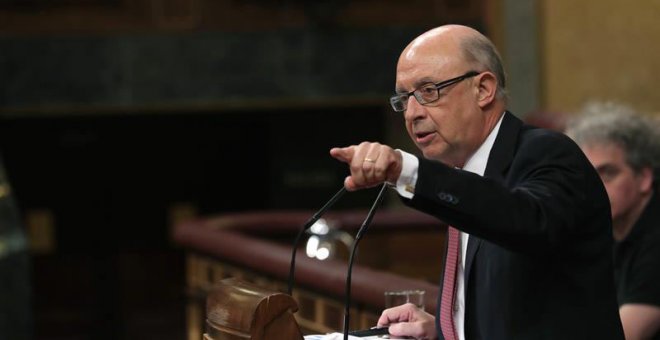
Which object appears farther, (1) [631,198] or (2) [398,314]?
(1) [631,198]

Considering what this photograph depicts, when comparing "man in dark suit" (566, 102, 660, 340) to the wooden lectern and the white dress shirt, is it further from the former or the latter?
the wooden lectern

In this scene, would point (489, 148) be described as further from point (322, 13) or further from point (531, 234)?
point (322, 13)

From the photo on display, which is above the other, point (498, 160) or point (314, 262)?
point (498, 160)

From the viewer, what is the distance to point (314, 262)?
440 cm

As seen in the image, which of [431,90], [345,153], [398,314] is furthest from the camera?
[398,314]

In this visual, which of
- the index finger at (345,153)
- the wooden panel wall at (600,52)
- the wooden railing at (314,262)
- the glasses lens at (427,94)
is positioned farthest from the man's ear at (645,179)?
the wooden panel wall at (600,52)

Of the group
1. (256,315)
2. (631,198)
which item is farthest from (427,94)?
(631,198)

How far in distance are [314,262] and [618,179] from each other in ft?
3.72

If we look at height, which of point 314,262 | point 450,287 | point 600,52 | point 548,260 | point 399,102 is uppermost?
point 399,102

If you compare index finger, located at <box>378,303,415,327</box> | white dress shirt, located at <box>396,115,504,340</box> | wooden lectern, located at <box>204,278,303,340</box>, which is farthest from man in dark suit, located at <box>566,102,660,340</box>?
wooden lectern, located at <box>204,278,303,340</box>

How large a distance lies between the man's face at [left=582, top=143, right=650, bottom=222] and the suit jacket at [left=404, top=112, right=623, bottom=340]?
1341 mm

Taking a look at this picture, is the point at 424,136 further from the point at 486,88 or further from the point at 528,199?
the point at 528,199

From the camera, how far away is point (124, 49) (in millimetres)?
8117

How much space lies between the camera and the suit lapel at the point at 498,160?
2.35 metres
